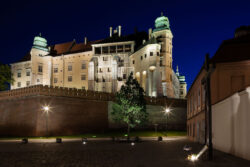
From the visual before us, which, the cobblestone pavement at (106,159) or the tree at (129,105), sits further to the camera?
the tree at (129,105)

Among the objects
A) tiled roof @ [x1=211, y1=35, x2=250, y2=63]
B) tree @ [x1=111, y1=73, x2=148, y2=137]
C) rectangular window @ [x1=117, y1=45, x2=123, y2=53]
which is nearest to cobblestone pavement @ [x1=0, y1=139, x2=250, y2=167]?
tiled roof @ [x1=211, y1=35, x2=250, y2=63]

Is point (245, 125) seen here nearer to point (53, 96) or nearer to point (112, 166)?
point (112, 166)

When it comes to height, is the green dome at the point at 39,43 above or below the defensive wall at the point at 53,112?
above

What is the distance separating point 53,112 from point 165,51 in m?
41.2

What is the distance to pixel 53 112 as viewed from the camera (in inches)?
1720

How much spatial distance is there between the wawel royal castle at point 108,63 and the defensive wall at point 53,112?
22.9 meters

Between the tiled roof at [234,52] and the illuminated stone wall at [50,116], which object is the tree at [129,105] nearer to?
the illuminated stone wall at [50,116]

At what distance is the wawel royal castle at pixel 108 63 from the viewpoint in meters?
70.9

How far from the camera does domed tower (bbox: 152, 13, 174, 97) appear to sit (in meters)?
74.0

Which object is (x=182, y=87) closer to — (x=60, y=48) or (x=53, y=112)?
A: (x=60, y=48)

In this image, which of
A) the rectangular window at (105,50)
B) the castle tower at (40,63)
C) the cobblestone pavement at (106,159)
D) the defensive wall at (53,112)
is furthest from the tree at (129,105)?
the castle tower at (40,63)

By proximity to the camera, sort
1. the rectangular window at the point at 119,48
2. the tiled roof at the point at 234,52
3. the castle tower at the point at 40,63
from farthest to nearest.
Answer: the castle tower at the point at 40,63 → the rectangular window at the point at 119,48 → the tiled roof at the point at 234,52

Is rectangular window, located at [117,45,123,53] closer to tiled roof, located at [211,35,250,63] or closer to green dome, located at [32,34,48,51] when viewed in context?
green dome, located at [32,34,48,51]

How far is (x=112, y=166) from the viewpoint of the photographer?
11703mm
